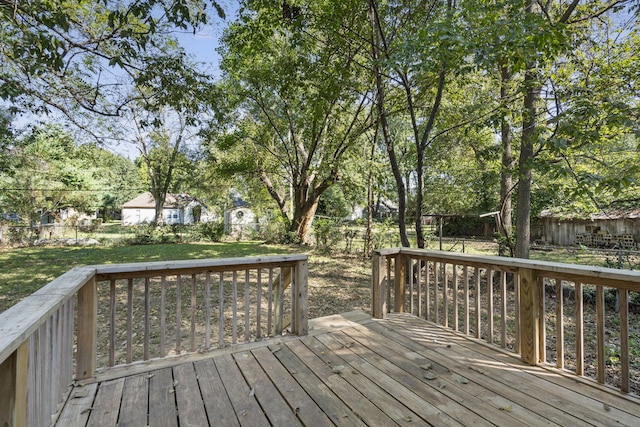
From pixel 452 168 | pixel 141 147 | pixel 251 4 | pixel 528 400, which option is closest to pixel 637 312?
pixel 528 400

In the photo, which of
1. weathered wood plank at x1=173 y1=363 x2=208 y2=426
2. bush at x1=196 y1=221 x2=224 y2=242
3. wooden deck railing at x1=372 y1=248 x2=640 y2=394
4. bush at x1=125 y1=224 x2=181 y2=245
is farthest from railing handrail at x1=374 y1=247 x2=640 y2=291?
bush at x1=125 y1=224 x2=181 y2=245

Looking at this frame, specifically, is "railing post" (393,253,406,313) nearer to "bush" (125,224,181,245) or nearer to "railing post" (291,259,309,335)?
"railing post" (291,259,309,335)

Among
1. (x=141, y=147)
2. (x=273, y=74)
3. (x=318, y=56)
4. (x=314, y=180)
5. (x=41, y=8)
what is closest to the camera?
(x=41, y=8)

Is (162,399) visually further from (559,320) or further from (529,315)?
(559,320)

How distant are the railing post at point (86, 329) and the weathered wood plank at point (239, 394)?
0.84 m

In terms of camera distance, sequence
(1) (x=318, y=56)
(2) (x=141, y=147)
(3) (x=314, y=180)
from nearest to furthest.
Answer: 1. (1) (x=318, y=56)
2. (3) (x=314, y=180)
3. (2) (x=141, y=147)

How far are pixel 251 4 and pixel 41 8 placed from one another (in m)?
2.96

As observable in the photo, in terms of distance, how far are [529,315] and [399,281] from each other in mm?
1378

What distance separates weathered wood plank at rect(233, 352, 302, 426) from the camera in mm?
1745

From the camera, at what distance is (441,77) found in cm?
441

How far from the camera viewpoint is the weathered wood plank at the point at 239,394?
174cm

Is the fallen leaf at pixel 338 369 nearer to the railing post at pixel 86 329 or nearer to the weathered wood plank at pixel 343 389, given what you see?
the weathered wood plank at pixel 343 389

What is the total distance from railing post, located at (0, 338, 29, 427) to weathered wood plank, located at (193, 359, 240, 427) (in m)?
0.86

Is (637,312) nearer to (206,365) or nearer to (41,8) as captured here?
(206,365)
